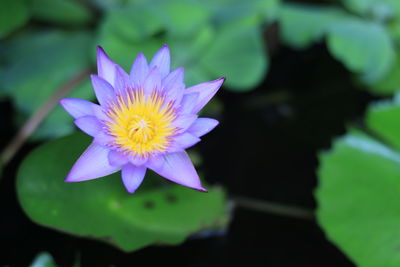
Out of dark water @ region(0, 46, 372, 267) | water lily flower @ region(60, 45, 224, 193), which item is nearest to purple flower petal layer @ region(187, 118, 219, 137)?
water lily flower @ region(60, 45, 224, 193)

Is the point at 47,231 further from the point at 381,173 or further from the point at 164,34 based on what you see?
the point at 381,173

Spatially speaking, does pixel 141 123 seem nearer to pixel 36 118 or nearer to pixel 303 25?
pixel 36 118

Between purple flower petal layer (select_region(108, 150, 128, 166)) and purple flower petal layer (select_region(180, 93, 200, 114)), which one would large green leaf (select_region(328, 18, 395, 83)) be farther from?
purple flower petal layer (select_region(108, 150, 128, 166))

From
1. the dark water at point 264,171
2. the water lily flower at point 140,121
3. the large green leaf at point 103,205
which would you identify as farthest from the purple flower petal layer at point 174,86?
the dark water at point 264,171

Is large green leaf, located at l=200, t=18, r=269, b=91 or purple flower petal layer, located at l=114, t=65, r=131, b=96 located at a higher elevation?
purple flower petal layer, located at l=114, t=65, r=131, b=96

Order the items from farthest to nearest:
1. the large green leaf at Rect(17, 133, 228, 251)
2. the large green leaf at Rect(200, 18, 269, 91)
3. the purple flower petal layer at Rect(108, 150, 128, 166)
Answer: the large green leaf at Rect(200, 18, 269, 91) → the large green leaf at Rect(17, 133, 228, 251) → the purple flower petal layer at Rect(108, 150, 128, 166)

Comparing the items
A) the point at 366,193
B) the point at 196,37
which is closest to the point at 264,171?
the point at 366,193
